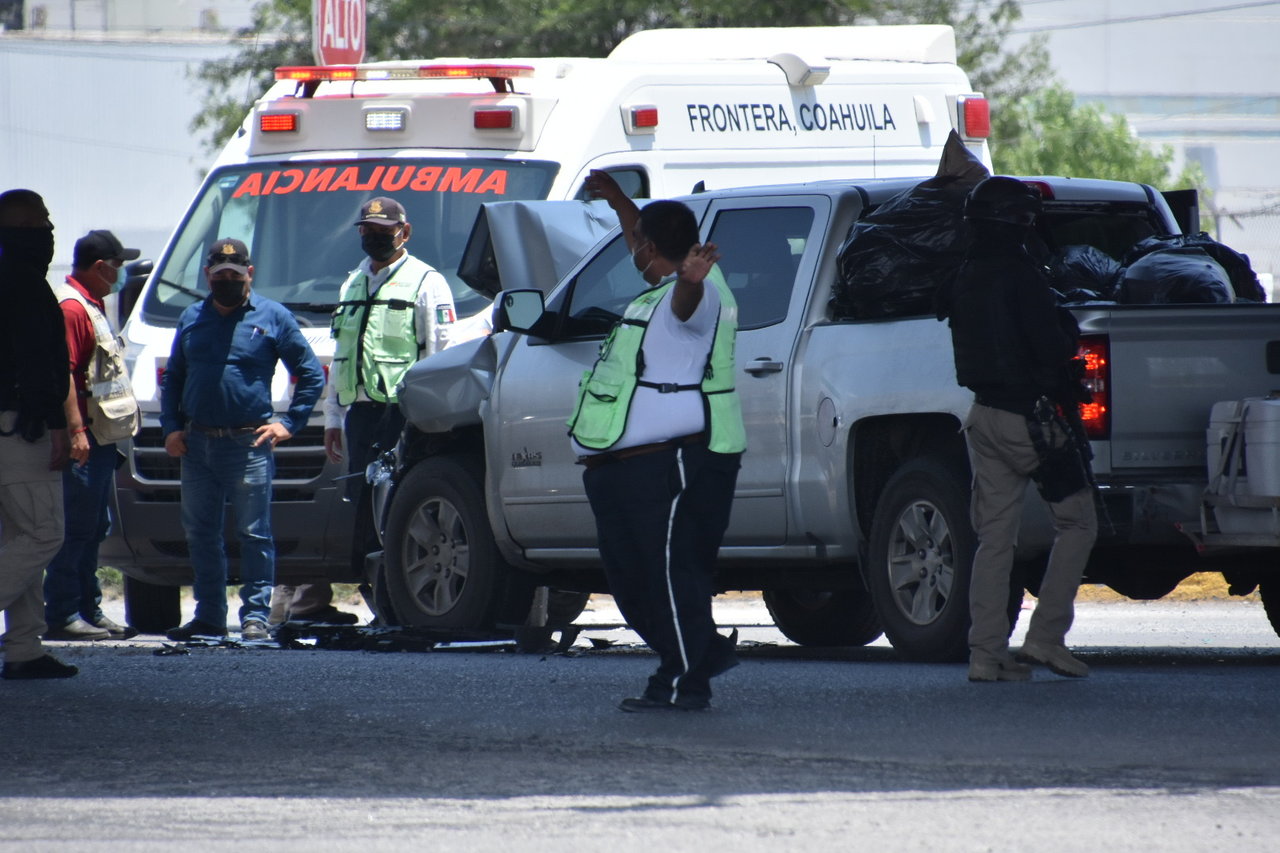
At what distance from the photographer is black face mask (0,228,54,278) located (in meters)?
8.60

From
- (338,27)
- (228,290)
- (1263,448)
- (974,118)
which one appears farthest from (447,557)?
(338,27)

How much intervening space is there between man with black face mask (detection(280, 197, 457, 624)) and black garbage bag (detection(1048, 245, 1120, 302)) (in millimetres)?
3186

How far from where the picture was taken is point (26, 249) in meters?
8.60

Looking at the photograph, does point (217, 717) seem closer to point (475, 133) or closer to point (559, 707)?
point (559, 707)

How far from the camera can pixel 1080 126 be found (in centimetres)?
Result: 5116

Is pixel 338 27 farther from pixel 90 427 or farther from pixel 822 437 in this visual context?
pixel 822 437

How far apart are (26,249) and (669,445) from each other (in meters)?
2.83

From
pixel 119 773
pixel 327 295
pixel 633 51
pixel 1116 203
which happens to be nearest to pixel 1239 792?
pixel 119 773

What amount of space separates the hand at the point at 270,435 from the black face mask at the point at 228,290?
1.97ft

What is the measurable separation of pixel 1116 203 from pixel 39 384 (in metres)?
4.41

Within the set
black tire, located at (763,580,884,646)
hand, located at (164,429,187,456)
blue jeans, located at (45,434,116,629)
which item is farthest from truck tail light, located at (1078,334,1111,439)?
blue jeans, located at (45,434,116,629)

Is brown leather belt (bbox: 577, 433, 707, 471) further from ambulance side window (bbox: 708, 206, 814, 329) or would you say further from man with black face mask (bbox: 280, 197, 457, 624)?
man with black face mask (bbox: 280, 197, 457, 624)

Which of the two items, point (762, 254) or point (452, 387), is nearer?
point (762, 254)

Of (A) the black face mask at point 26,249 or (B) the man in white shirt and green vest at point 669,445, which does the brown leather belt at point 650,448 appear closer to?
(B) the man in white shirt and green vest at point 669,445
